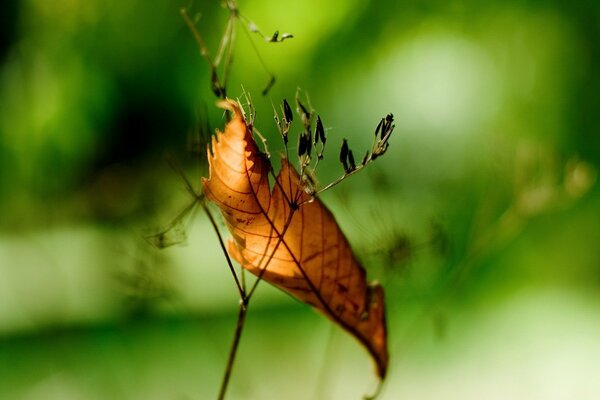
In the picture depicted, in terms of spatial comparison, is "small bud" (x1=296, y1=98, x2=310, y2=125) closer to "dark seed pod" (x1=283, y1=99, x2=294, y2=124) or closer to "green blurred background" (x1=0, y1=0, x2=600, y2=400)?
"dark seed pod" (x1=283, y1=99, x2=294, y2=124)

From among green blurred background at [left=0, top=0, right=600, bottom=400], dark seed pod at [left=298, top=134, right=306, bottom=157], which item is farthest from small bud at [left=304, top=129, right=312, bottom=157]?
green blurred background at [left=0, top=0, right=600, bottom=400]

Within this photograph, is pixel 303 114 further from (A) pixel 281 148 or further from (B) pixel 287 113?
(A) pixel 281 148

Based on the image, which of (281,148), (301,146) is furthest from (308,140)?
(281,148)

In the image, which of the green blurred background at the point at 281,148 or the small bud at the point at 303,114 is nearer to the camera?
the small bud at the point at 303,114

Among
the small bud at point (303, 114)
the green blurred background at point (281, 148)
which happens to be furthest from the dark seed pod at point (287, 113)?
the green blurred background at point (281, 148)

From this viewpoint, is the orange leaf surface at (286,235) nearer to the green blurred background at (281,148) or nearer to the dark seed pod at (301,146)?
the dark seed pod at (301,146)

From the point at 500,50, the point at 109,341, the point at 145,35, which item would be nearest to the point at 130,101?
the point at 145,35
